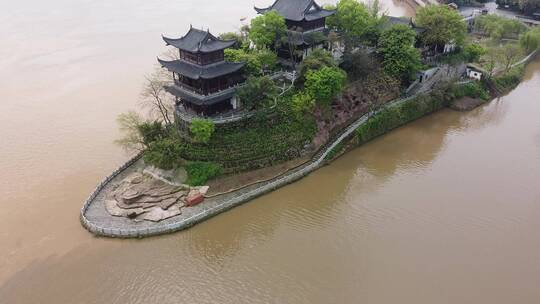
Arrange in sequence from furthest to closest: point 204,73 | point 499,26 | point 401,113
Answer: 1. point 499,26
2. point 401,113
3. point 204,73

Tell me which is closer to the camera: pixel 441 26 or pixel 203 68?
pixel 203 68

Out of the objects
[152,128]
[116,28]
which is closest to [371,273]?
[152,128]

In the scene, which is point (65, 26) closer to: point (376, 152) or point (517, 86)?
point (376, 152)

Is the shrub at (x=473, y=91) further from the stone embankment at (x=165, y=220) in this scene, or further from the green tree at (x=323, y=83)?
the stone embankment at (x=165, y=220)

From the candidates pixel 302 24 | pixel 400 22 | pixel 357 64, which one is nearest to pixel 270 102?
pixel 302 24

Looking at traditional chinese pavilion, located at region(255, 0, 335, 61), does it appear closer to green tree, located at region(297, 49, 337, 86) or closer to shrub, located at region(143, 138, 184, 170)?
green tree, located at region(297, 49, 337, 86)

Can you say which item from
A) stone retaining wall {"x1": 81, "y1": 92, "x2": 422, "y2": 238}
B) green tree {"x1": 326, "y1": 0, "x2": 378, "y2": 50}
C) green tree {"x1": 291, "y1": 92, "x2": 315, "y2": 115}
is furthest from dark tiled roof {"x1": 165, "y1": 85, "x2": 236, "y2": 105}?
green tree {"x1": 326, "y1": 0, "x2": 378, "y2": 50}

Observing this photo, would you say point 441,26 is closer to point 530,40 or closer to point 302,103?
point 530,40
